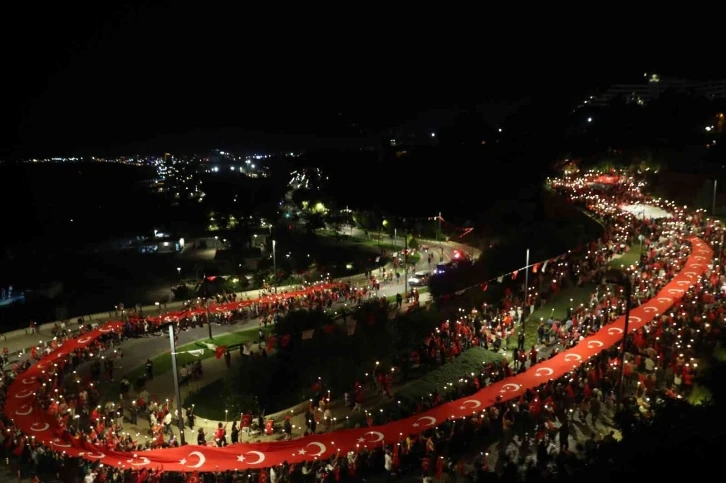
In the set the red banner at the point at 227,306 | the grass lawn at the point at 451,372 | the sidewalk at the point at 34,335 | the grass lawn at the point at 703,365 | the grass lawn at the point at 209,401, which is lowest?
the grass lawn at the point at 209,401

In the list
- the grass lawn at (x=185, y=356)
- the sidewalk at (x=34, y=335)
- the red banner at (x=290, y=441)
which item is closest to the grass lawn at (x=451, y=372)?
the red banner at (x=290, y=441)

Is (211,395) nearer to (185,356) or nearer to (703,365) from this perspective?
(185,356)

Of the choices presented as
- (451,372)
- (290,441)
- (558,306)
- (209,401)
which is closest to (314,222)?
(558,306)

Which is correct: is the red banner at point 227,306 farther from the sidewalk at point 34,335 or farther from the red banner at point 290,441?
the red banner at point 290,441

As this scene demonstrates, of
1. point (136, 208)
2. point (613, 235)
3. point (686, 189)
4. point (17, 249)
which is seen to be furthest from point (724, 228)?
point (136, 208)

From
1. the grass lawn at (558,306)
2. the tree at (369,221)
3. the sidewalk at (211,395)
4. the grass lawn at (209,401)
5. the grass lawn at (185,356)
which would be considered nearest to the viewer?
the sidewalk at (211,395)

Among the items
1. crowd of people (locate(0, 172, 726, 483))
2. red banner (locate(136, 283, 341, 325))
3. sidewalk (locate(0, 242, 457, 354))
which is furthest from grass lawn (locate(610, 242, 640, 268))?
sidewalk (locate(0, 242, 457, 354))
